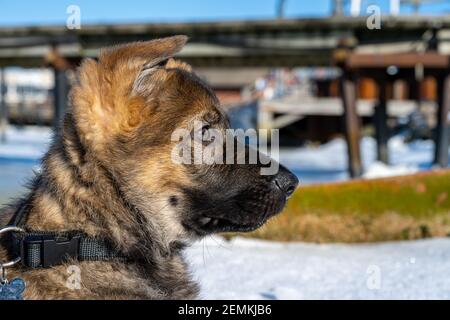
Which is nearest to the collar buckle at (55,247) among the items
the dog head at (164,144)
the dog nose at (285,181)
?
the dog head at (164,144)

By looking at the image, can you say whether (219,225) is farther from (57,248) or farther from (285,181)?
(57,248)

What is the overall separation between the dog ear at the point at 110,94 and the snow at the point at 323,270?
1244mm

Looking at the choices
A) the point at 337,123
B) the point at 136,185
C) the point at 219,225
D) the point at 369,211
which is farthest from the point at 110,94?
the point at 337,123

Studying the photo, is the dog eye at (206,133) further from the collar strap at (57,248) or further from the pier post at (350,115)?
the pier post at (350,115)

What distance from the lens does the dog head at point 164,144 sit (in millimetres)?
2965

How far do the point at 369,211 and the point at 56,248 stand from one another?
14.1 ft

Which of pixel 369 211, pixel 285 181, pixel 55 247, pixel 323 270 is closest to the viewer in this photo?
pixel 55 247

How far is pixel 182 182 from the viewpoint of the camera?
3182mm

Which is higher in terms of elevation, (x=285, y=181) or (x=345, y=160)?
(x=285, y=181)

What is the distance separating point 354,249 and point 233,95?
95.9 feet

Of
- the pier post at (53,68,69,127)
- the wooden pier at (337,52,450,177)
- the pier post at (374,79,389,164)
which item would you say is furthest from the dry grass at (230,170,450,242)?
the pier post at (53,68,69,127)

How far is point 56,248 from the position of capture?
2.73m

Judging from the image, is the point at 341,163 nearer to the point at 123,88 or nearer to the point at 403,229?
the point at 403,229
